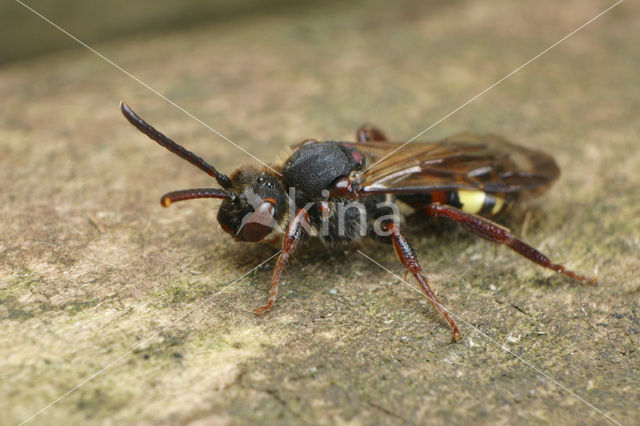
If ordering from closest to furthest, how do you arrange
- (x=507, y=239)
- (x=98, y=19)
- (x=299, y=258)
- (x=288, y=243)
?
(x=288, y=243)
(x=507, y=239)
(x=299, y=258)
(x=98, y=19)

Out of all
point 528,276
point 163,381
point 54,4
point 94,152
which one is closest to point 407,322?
point 528,276

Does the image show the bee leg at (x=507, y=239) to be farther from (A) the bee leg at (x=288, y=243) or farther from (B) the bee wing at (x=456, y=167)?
(A) the bee leg at (x=288, y=243)

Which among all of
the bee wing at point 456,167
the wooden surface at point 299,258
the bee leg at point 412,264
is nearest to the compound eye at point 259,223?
the wooden surface at point 299,258

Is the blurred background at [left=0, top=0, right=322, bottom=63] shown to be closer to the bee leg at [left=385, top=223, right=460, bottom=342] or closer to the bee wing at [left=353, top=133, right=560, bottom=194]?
the bee wing at [left=353, top=133, right=560, bottom=194]

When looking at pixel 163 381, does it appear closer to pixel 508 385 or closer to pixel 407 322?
pixel 407 322

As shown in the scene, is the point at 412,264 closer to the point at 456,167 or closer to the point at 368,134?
the point at 456,167

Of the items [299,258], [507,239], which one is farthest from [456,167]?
[299,258]

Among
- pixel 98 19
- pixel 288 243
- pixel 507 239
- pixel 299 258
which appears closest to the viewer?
pixel 288 243
